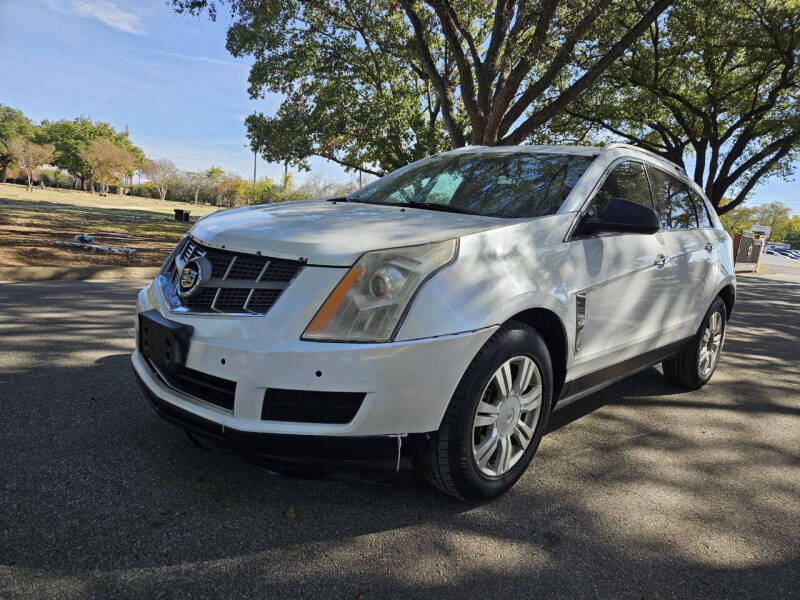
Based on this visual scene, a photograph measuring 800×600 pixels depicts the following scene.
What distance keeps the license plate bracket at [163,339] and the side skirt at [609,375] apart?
5.96 ft

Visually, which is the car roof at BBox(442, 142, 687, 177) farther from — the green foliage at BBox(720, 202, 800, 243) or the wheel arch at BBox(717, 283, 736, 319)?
the green foliage at BBox(720, 202, 800, 243)

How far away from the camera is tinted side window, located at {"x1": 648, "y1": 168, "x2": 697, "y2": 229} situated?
3.78 metres

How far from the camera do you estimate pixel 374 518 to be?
2.34 m

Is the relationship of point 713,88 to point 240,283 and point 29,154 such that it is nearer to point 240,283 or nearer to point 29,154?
point 240,283

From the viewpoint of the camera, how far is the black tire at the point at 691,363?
A: 4320 millimetres

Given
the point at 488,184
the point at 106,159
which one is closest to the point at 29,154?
the point at 106,159

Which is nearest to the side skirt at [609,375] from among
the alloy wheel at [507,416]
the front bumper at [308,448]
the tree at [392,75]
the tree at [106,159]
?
the alloy wheel at [507,416]

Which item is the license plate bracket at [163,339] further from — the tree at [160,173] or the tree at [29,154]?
the tree at [160,173]

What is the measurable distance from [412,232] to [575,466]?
1.59 meters

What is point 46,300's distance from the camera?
21.1ft

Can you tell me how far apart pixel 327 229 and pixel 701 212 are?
132 inches

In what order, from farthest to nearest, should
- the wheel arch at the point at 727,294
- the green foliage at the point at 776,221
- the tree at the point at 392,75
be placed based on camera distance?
the green foliage at the point at 776,221, the tree at the point at 392,75, the wheel arch at the point at 727,294

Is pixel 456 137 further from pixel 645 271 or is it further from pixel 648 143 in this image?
pixel 648 143

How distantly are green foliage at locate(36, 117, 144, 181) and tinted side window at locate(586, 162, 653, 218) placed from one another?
261 feet
